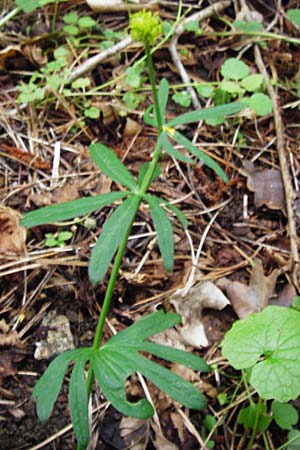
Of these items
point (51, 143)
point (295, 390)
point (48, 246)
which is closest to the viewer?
point (295, 390)

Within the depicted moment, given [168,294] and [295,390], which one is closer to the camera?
[295,390]

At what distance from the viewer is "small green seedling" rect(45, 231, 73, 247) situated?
2.12m

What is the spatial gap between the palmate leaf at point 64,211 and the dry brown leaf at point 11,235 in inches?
19.6

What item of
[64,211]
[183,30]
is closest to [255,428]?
[64,211]

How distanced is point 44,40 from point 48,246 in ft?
3.72

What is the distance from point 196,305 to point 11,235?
28.5 inches

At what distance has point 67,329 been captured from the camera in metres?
1.97

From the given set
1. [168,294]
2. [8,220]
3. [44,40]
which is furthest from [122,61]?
[168,294]

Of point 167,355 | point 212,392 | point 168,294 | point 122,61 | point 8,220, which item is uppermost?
point 122,61

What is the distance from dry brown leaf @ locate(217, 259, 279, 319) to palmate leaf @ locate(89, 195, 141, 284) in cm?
61

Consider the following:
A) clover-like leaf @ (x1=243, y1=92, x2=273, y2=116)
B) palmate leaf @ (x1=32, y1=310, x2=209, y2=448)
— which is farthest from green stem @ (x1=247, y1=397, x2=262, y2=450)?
clover-like leaf @ (x1=243, y1=92, x2=273, y2=116)

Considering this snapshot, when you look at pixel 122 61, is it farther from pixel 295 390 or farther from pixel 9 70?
pixel 295 390

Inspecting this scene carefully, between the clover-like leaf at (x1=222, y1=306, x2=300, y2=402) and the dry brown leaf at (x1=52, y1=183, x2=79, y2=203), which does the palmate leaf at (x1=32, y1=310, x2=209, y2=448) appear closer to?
the clover-like leaf at (x1=222, y1=306, x2=300, y2=402)

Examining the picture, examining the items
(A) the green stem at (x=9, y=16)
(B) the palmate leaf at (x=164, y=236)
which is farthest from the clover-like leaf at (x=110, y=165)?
(A) the green stem at (x=9, y=16)
